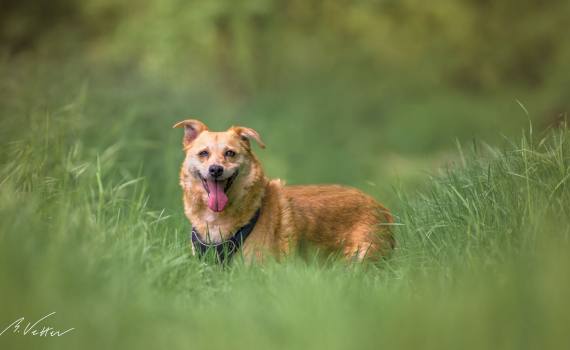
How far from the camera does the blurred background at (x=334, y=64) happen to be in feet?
52.0

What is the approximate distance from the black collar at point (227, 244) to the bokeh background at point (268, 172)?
0.47 ft

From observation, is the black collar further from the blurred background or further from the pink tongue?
the blurred background

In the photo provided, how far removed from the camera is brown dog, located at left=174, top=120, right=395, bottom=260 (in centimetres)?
634

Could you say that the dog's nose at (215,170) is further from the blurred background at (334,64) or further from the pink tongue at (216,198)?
the blurred background at (334,64)

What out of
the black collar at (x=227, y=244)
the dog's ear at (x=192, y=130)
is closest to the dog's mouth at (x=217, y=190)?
the black collar at (x=227, y=244)

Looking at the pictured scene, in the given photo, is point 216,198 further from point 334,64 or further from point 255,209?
point 334,64

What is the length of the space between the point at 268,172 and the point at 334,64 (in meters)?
8.17

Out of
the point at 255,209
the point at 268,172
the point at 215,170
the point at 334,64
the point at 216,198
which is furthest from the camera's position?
the point at 334,64

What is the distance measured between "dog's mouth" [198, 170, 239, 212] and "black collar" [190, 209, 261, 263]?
0.26 meters

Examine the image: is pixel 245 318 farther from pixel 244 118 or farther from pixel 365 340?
pixel 244 118

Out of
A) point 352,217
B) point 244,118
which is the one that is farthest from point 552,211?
point 244,118

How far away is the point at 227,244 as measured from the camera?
6234 millimetres

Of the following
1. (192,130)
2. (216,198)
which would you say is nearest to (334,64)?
(192,130)

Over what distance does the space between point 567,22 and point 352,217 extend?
14.8 meters
